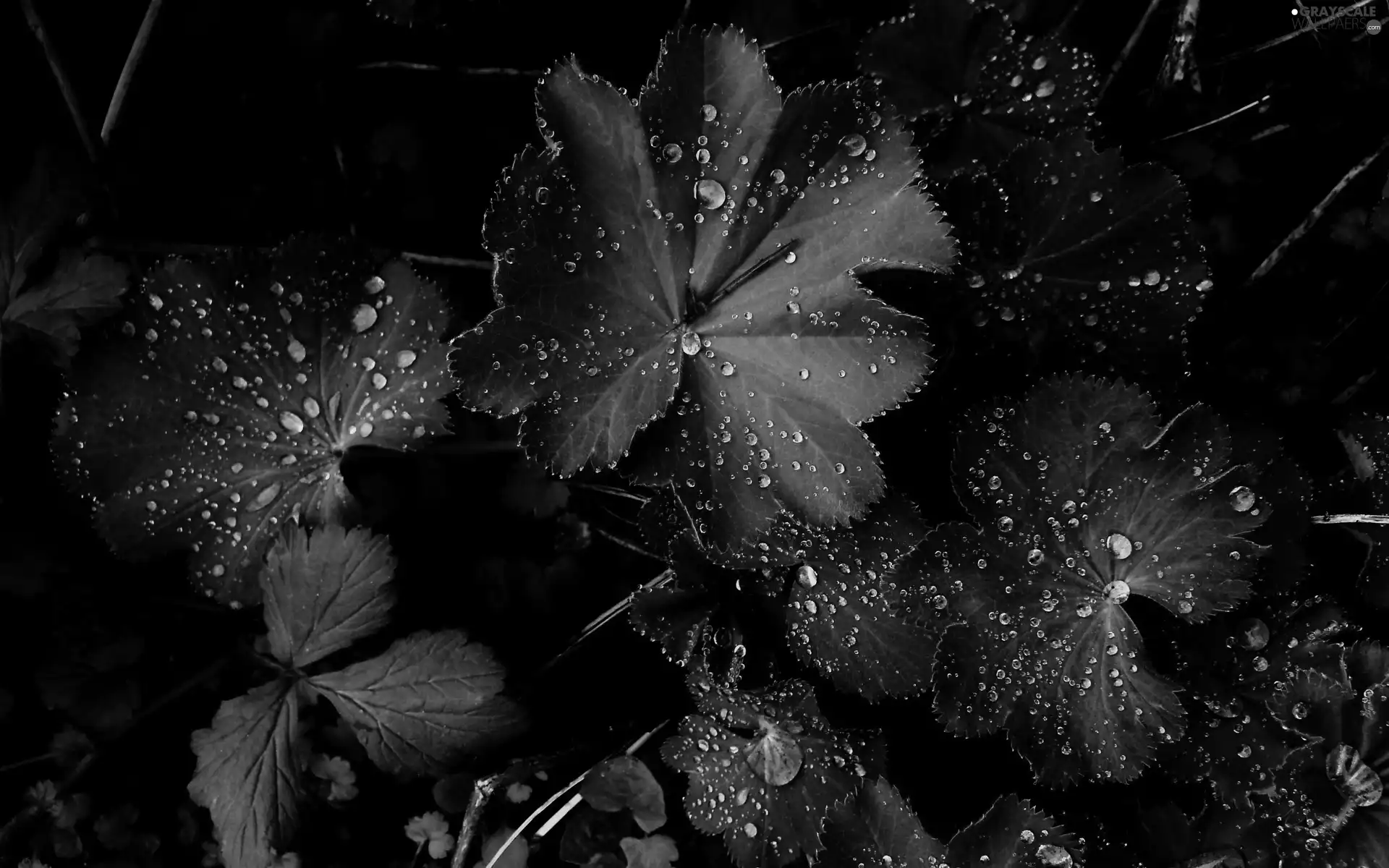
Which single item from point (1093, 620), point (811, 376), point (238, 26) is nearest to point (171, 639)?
point (238, 26)

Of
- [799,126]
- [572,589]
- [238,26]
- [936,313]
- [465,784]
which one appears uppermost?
[238,26]

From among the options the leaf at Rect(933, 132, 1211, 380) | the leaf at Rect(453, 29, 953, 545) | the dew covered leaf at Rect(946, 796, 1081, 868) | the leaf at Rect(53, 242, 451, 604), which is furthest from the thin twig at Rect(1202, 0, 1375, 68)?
the leaf at Rect(53, 242, 451, 604)

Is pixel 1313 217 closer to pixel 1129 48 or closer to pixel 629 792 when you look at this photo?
pixel 1129 48

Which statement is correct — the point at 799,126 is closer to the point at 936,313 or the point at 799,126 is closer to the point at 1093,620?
the point at 936,313

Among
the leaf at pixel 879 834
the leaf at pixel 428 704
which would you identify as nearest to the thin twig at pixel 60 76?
the leaf at pixel 428 704

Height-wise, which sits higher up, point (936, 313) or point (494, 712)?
point (936, 313)

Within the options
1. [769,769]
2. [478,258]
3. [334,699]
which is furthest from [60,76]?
[769,769]

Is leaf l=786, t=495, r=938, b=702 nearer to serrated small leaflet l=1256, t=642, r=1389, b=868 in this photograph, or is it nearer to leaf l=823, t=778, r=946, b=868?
leaf l=823, t=778, r=946, b=868
